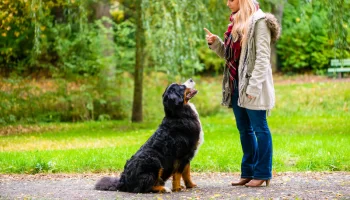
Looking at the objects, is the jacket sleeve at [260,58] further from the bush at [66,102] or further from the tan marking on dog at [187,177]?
the bush at [66,102]

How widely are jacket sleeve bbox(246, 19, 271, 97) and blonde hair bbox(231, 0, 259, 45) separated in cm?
14

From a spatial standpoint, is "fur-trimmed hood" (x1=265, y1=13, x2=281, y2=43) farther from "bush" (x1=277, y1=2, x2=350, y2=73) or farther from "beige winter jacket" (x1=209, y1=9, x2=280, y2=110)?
"bush" (x1=277, y1=2, x2=350, y2=73)

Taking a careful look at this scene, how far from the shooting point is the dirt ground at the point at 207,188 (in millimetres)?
7512

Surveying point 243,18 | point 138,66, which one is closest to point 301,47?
point 138,66

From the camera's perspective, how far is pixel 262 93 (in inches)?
301

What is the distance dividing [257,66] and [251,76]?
5.2 inches

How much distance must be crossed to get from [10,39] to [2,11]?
257 inches

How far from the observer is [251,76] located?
7.55 metres

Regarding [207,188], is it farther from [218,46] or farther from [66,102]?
[66,102]

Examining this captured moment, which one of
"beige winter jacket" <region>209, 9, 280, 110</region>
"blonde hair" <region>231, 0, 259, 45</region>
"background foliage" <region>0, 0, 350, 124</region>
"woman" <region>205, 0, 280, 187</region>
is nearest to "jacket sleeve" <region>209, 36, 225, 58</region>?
"woman" <region>205, 0, 280, 187</region>

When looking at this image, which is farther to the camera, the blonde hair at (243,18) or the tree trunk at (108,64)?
the tree trunk at (108,64)

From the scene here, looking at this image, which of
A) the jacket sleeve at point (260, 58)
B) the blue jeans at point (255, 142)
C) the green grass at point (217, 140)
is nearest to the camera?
the jacket sleeve at point (260, 58)

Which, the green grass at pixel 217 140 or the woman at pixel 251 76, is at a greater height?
the woman at pixel 251 76

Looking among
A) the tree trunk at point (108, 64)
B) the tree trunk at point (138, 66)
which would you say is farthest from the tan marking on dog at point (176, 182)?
the tree trunk at point (108, 64)
